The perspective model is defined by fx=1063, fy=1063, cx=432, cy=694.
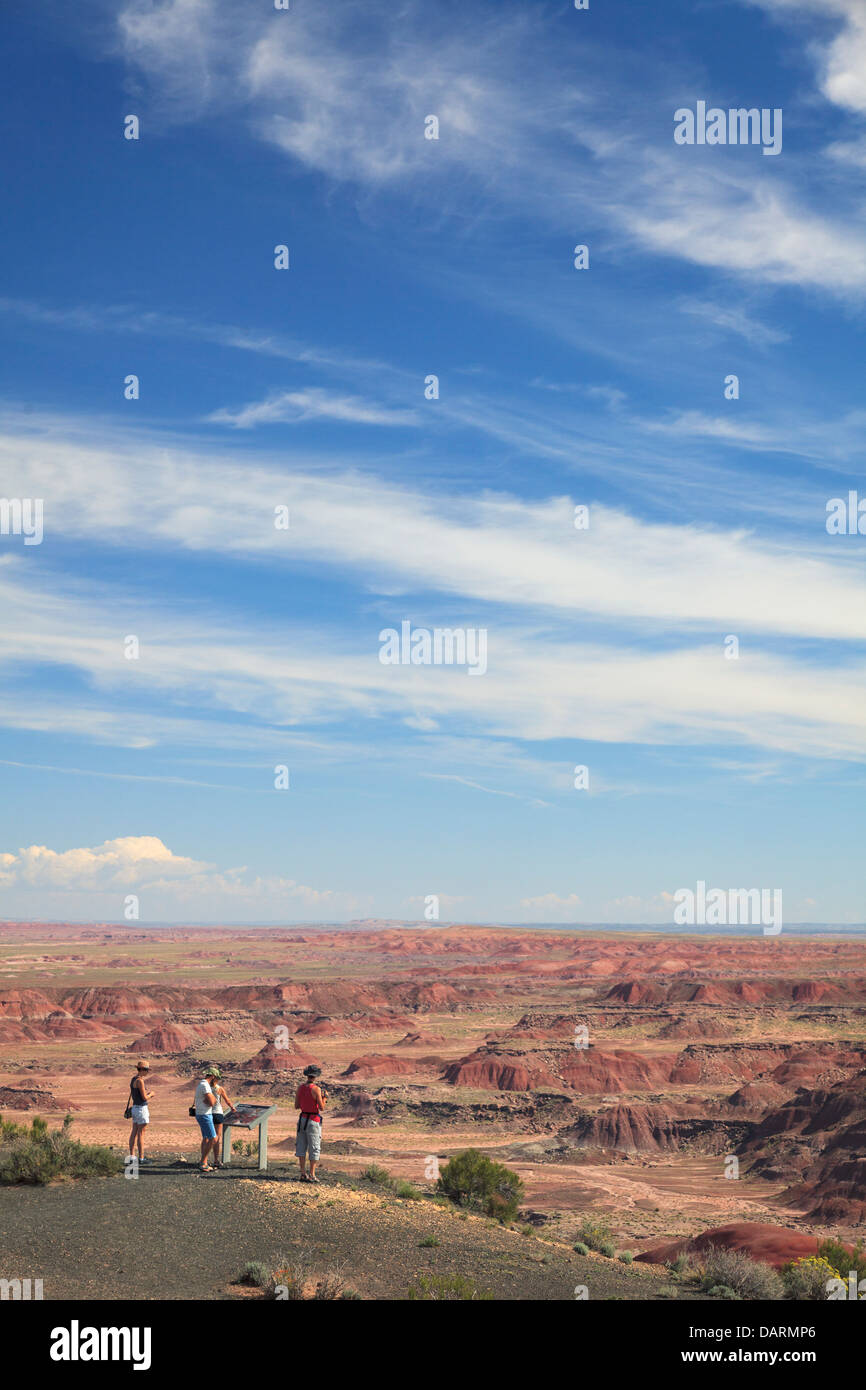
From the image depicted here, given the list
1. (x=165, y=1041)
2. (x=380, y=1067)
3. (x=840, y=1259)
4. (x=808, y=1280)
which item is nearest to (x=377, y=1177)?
(x=808, y=1280)

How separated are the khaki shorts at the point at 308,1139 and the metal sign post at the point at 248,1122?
0.49 metres

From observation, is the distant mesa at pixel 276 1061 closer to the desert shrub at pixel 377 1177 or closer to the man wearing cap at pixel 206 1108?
the desert shrub at pixel 377 1177

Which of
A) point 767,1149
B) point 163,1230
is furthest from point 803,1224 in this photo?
point 163,1230

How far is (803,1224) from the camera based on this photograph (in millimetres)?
34062

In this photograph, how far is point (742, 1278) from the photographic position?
15055mm

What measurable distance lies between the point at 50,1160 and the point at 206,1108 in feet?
8.62

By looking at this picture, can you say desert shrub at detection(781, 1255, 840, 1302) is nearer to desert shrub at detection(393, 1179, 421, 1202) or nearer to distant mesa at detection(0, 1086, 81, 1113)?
desert shrub at detection(393, 1179, 421, 1202)

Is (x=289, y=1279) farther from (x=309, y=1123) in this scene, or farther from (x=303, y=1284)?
(x=309, y=1123)

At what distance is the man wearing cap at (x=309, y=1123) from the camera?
1501 cm

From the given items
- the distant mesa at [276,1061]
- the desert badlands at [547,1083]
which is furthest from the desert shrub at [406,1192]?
the distant mesa at [276,1061]

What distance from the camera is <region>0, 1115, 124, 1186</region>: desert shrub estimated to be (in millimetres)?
15383

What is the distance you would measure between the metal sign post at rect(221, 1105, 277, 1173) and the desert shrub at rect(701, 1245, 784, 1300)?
21.7 ft

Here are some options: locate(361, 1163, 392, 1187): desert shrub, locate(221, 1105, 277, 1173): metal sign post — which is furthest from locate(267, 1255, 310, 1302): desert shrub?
locate(361, 1163, 392, 1187): desert shrub
